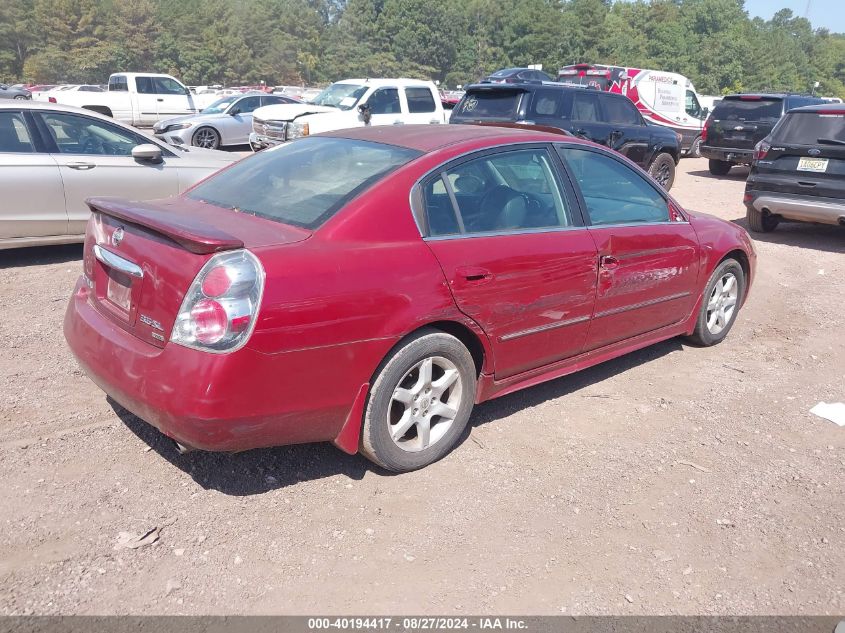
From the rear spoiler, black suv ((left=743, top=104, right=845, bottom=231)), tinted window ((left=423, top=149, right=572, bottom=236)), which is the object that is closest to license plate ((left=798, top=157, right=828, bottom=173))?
black suv ((left=743, top=104, right=845, bottom=231))

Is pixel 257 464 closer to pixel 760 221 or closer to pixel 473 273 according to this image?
pixel 473 273

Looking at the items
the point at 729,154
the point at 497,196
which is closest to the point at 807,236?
the point at 729,154

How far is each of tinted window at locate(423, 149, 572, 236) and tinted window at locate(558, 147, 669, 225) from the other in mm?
231

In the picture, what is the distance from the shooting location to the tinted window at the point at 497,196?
147 inches

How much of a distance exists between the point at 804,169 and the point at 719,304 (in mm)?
4517

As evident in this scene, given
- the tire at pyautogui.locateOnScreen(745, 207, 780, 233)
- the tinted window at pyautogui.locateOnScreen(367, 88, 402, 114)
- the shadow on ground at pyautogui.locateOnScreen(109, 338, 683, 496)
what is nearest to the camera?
the shadow on ground at pyautogui.locateOnScreen(109, 338, 683, 496)

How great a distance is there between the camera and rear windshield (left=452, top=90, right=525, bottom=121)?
453 inches

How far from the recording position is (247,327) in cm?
297

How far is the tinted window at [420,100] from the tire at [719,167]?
20.9 feet

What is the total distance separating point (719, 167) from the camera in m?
17.0

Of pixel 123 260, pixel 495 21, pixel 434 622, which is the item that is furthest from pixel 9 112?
pixel 495 21

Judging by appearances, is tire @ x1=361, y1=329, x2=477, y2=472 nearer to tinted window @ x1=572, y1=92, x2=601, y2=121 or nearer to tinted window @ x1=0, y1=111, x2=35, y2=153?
tinted window @ x1=0, y1=111, x2=35, y2=153

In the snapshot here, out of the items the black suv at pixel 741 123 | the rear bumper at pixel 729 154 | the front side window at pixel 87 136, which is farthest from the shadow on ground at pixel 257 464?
the black suv at pixel 741 123

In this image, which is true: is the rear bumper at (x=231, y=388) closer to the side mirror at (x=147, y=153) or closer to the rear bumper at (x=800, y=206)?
the side mirror at (x=147, y=153)
